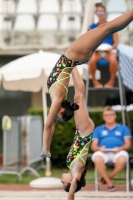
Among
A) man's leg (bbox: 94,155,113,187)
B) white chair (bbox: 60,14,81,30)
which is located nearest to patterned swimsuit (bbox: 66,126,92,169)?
man's leg (bbox: 94,155,113,187)

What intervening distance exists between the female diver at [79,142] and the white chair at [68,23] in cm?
1091

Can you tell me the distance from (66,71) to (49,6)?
41.5 ft

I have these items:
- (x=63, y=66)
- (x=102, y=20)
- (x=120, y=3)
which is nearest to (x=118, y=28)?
(x=63, y=66)

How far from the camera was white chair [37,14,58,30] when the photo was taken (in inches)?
772

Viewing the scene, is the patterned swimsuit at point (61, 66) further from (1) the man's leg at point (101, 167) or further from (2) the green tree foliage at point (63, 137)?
(2) the green tree foliage at point (63, 137)

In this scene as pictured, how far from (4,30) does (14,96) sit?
2.42 metres

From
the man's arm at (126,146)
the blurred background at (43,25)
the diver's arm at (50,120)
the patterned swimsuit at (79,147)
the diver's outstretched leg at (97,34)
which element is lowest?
the man's arm at (126,146)

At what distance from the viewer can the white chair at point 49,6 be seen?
65.0ft

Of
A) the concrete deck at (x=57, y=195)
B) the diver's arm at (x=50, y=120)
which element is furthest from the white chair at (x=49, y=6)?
the diver's arm at (x=50, y=120)

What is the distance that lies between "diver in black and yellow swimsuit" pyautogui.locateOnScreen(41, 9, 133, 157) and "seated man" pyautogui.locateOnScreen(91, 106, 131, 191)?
3.57 metres

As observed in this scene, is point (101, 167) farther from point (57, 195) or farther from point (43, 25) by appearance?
point (43, 25)

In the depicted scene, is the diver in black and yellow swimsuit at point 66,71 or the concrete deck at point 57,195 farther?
the concrete deck at point 57,195

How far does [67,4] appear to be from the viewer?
19.7 m

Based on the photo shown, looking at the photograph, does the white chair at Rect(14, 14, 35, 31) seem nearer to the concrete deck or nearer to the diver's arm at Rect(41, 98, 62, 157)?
the concrete deck
